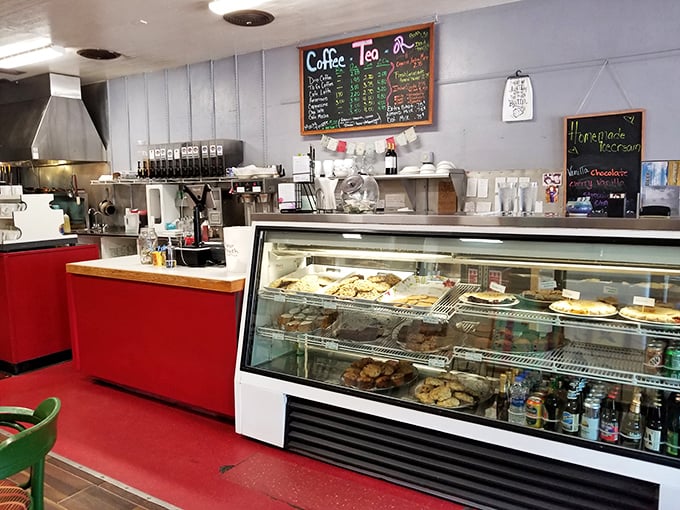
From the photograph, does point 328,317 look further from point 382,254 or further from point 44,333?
point 44,333

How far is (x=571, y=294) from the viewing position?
2234mm

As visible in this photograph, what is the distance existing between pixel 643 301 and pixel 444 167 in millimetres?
2590

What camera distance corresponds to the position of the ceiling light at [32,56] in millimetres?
5648

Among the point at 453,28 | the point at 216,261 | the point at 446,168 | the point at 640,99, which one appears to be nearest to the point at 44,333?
the point at 216,261

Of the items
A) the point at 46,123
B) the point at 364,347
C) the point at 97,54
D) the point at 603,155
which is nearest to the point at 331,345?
the point at 364,347

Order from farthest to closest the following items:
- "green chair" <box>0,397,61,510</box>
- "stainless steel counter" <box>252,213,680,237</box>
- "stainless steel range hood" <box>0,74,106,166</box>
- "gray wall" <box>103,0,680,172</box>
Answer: "stainless steel range hood" <box>0,74,106,166</box> < "gray wall" <box>103,0,680,172</box> < "stainless steel counter" <box>252,213,680,237</box> < "green chair" <box>0,397,61,510</box>

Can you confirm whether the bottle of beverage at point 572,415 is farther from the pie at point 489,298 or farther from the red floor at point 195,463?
the red floor at point 195,463

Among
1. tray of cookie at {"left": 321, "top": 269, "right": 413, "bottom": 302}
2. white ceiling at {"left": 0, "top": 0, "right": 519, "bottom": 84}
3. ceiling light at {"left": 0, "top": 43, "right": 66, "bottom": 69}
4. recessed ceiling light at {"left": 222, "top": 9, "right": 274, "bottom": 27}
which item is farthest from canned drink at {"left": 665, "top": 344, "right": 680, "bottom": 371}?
ceiling light at {"left": 0, "top": 43, "right": 66, "bottom": 69}

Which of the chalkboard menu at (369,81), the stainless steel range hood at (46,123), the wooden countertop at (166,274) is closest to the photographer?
the wooden countertop at (166,274)

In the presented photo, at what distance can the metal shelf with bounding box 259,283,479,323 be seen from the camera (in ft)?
7.88

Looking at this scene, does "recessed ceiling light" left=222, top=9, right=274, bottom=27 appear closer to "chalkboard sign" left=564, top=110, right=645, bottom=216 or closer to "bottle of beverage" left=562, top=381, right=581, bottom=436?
"chalkboard sign" left=564, top=110, right=645, bottom=216

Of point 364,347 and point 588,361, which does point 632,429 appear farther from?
point 364,347

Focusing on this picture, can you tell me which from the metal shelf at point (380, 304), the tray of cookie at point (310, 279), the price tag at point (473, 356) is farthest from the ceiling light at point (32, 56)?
the price tag at point (473, 356)

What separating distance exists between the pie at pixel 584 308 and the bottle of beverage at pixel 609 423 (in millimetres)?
354
